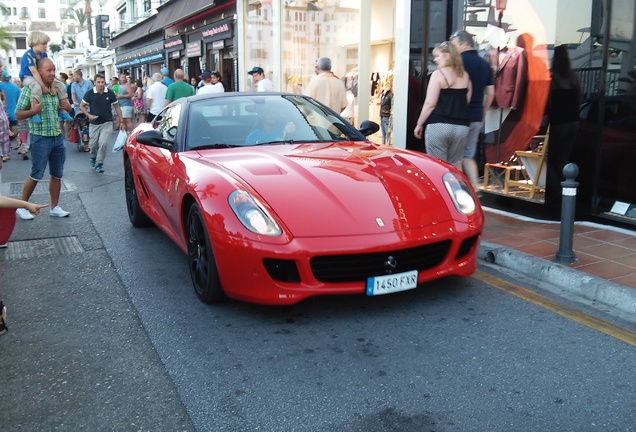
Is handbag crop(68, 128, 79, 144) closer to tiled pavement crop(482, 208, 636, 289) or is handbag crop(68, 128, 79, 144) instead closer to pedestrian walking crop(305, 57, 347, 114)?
pedestrian walking crop(305, 57, 347, 114)

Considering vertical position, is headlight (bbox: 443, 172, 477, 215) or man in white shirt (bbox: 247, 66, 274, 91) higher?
man in white shirt (bbox: 247, 66, 274, 91)

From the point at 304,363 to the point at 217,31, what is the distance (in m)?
16.4

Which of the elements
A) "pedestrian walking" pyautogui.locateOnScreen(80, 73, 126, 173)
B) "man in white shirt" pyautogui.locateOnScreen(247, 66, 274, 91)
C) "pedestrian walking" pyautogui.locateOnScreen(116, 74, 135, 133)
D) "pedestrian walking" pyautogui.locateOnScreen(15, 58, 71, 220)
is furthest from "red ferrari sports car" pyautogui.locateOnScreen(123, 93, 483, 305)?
"pedestrian walking" pyautogui.locateOnScreen(116, 74, 135, 133)

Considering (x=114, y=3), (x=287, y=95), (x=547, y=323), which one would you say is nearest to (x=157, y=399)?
(x=547, y=323)

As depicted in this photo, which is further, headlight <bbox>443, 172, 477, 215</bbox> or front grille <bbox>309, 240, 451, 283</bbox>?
headlight <bbox>443, 172, 477, 215</bbox>

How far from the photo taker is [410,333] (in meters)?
3.49

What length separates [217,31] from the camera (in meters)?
18.0

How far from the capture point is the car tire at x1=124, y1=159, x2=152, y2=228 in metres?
6.19

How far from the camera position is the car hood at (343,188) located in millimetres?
3598

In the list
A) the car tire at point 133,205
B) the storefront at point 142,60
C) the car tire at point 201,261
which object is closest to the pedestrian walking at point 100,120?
the car tire at point 133,205

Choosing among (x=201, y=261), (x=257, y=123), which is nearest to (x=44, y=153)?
(x=257, y=123)

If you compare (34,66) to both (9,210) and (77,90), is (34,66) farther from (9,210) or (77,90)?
(77,90)

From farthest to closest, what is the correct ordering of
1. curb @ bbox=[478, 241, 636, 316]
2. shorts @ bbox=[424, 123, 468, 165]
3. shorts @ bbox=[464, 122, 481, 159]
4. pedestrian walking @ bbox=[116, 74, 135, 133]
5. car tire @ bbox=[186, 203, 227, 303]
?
pedestrian walking @ bbox=[116, 74, 135, 133]
shorts @ bbox=[464, 122, 481, 159]
shorts @ bbox=[424, 123, 468, 165]
curb @ bbox=[478, 241, 636, 316]
car tire @ bbox=[186, 203, 227, 303]

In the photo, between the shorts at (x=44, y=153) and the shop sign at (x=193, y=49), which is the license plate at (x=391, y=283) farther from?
the shop sign at (x=193, y=49)
